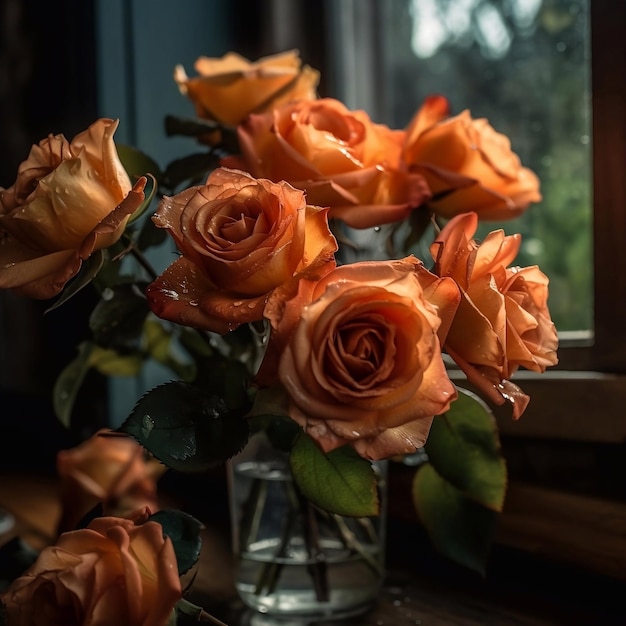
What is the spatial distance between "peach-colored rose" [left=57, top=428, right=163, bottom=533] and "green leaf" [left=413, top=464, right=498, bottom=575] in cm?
27

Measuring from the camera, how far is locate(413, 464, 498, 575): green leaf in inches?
21.6

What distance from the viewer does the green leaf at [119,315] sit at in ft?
1.88

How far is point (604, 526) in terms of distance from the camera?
2.01 ft

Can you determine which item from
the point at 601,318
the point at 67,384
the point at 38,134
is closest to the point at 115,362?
the point at 67,384

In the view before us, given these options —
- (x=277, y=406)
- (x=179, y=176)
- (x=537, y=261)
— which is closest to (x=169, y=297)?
(x=277, y=406)

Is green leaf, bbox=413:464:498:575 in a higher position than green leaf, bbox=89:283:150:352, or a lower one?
lower

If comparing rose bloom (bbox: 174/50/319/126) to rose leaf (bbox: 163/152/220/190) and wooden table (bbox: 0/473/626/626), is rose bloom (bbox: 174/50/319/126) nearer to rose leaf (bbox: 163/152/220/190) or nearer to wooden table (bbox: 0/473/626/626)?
rose leaf (bbox: 163/152/220/190)

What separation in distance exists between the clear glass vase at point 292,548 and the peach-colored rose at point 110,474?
0.42 ft

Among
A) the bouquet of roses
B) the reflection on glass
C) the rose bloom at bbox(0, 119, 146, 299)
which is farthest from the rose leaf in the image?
the reflection on glass

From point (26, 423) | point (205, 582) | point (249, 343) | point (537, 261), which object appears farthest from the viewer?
point (26, 423)

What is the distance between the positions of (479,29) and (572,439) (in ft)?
1.52

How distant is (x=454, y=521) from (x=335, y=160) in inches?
10.0

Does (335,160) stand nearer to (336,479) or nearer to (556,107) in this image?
(336,479)

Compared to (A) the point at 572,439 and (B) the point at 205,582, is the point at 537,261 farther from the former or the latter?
(B) the point at 205,582
